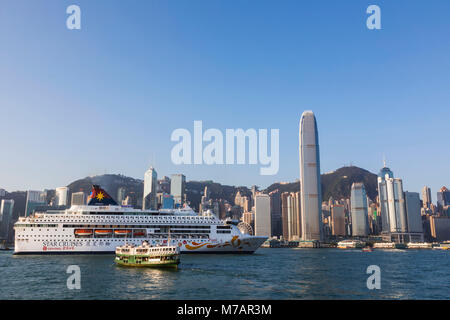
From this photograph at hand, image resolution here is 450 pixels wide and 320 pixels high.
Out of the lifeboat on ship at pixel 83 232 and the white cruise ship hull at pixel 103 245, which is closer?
the white cruise ship hull at pixel 103 245

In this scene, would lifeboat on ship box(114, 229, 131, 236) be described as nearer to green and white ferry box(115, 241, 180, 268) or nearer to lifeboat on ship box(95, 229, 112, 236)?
lifeboat on ship box(95, 229, 112, 236)

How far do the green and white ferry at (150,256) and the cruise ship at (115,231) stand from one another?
23.3 m

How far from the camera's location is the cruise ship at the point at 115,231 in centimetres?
6800

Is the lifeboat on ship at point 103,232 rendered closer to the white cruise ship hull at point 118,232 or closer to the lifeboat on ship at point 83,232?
the white cruise ship hull at point 118,232

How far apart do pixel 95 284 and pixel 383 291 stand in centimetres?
2704

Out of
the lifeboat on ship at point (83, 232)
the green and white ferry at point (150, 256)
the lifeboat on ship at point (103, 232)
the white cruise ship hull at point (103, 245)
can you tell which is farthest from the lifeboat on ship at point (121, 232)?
the green and white ferry at point (150, 256)

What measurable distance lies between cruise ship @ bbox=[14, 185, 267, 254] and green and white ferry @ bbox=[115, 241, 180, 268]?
23309 millimetres

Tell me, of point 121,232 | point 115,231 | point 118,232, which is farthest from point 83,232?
point 121,232

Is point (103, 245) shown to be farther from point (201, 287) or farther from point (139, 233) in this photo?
point (201, 287)

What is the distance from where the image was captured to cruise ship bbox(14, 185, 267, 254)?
223 ft

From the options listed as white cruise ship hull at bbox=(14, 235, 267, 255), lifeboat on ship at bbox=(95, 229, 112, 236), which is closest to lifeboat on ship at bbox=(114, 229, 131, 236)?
lifeboat on ship at bbox=(95, 229, 112, 236)

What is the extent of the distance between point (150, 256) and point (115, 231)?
30.8 meters

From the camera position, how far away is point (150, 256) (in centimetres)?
4369
